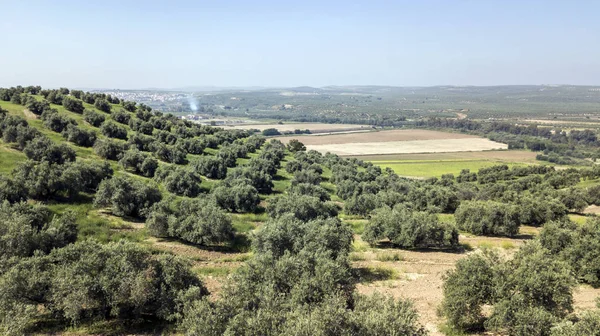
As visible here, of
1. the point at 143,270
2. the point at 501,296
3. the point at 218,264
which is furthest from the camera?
the point at 218,264

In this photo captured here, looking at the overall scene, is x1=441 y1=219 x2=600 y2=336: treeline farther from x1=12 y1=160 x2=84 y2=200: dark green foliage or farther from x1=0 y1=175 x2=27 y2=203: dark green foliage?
x1=12 y1=160 x2=84 y2=200: dark green foliage

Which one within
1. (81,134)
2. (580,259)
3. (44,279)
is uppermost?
(81,134)

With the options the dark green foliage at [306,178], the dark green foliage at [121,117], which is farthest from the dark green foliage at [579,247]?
the dark green foliage at [121,117]

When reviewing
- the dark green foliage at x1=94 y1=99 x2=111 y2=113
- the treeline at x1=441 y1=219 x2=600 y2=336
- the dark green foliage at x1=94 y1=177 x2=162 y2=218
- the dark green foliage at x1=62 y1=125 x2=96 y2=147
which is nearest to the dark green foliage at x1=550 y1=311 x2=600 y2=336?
the treeline at x1=441 y1=219 x2=600 y2=336

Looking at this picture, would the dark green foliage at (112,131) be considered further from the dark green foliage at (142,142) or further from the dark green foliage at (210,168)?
the dark green foliage at (210,168)

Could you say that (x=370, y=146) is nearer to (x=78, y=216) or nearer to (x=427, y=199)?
(x=427, y=199)

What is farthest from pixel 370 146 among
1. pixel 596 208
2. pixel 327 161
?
pixel 596 208
